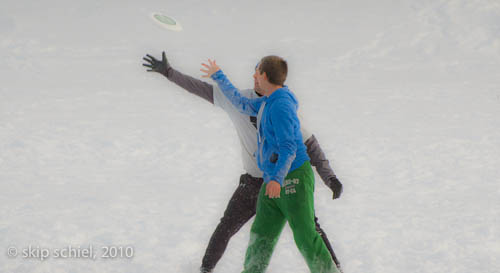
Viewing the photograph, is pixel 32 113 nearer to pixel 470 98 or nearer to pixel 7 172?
pixel 7 172

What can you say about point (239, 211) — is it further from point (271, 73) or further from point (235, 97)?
point (271, 73)

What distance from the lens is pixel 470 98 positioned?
9.80m

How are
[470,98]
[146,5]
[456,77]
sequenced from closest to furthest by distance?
[470,98] < [456,77] < [146,5]

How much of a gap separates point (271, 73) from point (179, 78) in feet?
1.92

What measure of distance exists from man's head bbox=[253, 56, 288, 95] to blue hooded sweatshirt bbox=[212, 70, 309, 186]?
0.05 m

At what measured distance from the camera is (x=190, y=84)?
286 centimetres

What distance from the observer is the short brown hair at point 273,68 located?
252cm

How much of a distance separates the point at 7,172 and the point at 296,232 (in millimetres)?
4313

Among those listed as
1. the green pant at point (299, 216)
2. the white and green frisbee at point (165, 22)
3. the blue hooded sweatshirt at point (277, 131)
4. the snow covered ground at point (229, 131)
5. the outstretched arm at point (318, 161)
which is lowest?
the snow covered ground at point (229, 131)

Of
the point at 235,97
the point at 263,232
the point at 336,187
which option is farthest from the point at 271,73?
the point at 263,232

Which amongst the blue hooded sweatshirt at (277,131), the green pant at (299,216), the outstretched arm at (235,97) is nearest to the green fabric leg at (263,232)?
the green pant at (299,216)

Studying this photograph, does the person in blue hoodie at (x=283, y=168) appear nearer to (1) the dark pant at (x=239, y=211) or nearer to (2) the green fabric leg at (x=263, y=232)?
(2) the green fabric leg at (x=263, y=232)

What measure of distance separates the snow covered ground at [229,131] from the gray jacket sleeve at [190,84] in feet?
4.34

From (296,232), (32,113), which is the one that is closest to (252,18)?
(32,113)
